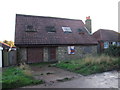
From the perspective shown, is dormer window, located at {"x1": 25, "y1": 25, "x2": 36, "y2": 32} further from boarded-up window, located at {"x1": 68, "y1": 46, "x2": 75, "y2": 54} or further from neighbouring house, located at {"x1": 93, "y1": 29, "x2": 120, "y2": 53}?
neighbouring house, located at {"x1": 93, "y1": 29, "x2": 120, "y2": 53}

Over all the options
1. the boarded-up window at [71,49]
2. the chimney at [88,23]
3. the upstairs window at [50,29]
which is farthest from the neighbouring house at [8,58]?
the chimney at [88,23]

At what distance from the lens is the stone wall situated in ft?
52.1

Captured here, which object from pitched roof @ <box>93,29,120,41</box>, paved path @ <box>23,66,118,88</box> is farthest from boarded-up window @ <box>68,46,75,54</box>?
paved path @ <box>23,66,118,88</box>

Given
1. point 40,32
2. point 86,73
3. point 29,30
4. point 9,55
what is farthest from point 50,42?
point 86,73

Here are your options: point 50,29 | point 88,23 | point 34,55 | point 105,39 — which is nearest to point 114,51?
point 105,39

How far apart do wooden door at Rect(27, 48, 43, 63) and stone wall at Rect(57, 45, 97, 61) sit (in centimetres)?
260

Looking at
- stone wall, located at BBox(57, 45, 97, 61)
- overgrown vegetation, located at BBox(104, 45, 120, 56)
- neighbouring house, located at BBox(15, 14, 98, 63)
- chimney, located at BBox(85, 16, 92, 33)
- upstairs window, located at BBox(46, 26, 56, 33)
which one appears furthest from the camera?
chimney, located at BBox(85, 16, 92, 33)

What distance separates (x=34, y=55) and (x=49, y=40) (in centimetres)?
292

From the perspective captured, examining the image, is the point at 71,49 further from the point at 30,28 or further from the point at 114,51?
the point at 30,28

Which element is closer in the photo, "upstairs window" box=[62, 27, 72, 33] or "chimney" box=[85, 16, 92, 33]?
"upstairs window" box=[62, 27, 72, 33]

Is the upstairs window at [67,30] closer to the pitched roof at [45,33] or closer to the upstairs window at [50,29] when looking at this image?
the pitched roof at [45,33]

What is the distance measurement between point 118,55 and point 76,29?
8.57 metres

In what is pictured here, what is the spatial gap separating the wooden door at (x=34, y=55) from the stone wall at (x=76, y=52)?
2.60m

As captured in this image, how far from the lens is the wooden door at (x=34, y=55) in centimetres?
1432
